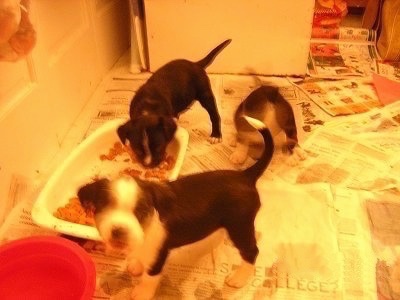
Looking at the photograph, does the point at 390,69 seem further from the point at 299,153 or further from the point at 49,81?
the point at 49,81

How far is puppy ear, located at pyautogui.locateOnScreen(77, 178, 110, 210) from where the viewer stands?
723 millimetres

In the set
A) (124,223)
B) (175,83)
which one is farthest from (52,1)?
(124,223)

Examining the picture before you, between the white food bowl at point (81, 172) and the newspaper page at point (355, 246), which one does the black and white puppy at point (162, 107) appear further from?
the newspaper page at point (355, 246)

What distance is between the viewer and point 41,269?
902 mm

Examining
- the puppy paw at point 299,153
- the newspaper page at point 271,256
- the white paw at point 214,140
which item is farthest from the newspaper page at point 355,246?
the white paw at point 214,140

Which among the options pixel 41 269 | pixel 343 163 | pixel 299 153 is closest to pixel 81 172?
pixel 41 269

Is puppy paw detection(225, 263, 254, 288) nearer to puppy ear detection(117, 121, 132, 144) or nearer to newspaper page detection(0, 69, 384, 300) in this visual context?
newspaper page detection(0, 69, 384, 300)

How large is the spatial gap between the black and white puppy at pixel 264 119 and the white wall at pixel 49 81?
0.57 m

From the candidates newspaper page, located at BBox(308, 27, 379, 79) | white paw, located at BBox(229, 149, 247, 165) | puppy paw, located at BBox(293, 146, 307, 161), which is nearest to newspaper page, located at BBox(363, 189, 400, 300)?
puppy paw, located at BBox(293, 146, 307, 161)

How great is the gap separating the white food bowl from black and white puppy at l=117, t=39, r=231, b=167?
7 centimetres

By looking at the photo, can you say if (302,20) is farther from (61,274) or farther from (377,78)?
(61,274)

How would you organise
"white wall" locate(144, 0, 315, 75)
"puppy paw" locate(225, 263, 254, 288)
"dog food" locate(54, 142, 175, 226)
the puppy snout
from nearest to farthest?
1. the puppy snout
2. "puppy paw" locate(225, 263, 254, 288)
3. "dog food" locate(54, 142, 175, 226)
4. "white wall" locate(144, 0, 315, 75)

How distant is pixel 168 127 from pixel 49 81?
431 millimetres

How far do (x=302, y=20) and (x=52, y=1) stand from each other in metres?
0.94
